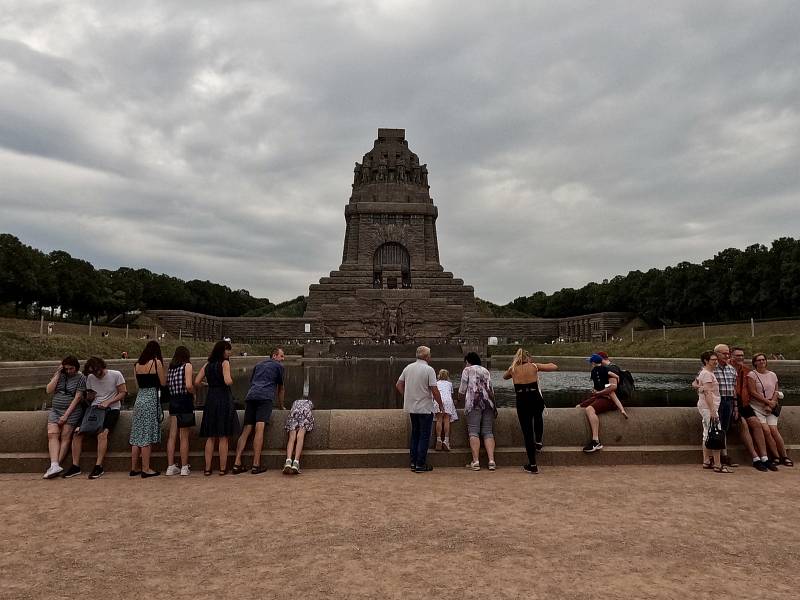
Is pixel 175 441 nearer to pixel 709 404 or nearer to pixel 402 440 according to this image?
pixel 402 440

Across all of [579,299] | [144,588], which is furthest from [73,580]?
[579,299]

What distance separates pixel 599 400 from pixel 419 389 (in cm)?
274

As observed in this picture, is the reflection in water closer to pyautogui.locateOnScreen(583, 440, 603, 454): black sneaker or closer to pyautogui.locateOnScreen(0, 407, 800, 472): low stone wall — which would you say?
pyautogui.locateOnScreen(0, 407, 800, 472): low stone wall

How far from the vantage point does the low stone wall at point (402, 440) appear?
726cm

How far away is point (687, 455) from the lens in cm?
749

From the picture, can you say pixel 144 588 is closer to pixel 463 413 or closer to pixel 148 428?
pixel 148 428

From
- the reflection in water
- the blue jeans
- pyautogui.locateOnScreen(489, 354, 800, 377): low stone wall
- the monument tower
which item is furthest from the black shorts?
the monument tower

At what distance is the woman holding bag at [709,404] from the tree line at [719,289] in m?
53.7

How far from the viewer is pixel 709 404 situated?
7152 millimetres

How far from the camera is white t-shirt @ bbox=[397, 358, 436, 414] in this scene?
7164 millimetres

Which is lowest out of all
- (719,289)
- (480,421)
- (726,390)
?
(480,421)

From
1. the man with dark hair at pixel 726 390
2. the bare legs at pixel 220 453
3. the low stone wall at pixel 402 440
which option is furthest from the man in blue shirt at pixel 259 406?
the man with dark hair at pixel 726 390

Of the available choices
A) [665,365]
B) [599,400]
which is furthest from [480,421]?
[665,365]

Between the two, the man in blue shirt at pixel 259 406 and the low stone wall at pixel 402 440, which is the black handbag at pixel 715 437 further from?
the man in blue shirt at pixel 259 406
